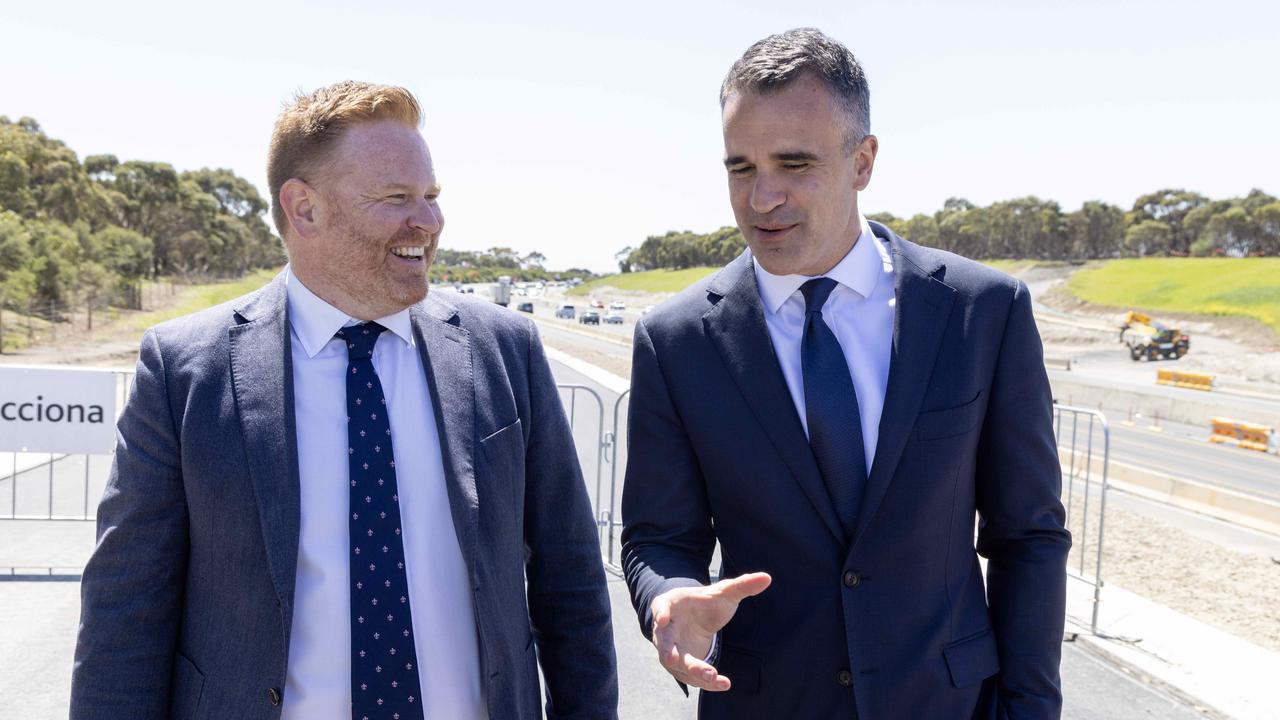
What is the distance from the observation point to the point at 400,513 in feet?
7.25

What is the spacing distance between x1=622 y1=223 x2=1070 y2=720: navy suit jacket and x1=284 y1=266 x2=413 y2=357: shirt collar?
2.32ft

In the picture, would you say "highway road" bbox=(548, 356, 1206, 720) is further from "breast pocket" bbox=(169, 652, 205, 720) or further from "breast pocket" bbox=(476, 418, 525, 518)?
"breast pocket" bbox=(169, 652, 205, 720)

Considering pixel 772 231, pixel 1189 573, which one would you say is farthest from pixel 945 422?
pixel 1189 573

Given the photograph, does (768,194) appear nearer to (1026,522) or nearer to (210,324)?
(1026,522)

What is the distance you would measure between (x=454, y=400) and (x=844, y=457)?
0.99m

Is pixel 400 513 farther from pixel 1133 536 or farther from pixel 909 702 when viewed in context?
pixel 1133 536

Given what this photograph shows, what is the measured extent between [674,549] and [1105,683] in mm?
4726

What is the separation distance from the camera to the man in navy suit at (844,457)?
2.25m

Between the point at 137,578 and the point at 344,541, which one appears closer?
the point at 137,578

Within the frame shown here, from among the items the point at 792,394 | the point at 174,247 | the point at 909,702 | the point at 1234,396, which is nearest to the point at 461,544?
the point at 792,394

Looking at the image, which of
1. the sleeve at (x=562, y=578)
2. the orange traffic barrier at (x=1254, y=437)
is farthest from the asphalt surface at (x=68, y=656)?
the orange traffic barrier at (x=1254, y=437)

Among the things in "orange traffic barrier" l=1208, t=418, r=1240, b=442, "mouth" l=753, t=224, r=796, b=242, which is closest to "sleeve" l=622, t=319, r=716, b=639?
"mouth" l=753, t=224, r=796, b=242

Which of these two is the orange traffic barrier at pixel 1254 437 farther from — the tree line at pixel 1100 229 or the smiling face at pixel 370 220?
the tree line at pixel 1100 229

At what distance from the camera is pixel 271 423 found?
2.15 meters
